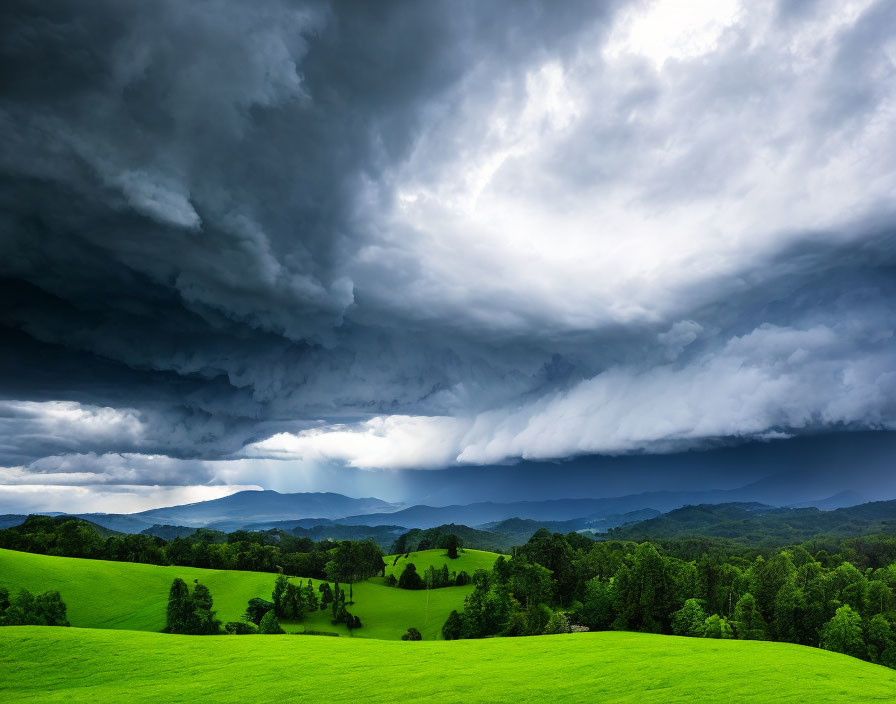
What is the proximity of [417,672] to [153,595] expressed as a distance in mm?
93331

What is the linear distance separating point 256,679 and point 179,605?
171 ft

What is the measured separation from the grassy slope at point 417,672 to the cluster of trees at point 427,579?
105 m

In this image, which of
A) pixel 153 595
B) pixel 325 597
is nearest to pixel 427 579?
pixel 325 597

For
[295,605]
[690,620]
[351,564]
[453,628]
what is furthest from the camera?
[351,564]

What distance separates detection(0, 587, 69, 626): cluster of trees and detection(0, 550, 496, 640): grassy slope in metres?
17.1

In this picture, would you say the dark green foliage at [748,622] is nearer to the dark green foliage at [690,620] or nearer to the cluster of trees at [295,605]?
the dark green foliage at [690,620]

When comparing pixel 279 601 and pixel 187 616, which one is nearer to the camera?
pixel 187 616

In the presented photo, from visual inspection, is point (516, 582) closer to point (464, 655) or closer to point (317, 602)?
point (317, 602)

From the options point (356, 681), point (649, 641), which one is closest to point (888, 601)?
point (649, 641)

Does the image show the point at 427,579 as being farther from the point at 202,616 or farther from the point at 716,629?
the point at 716,629

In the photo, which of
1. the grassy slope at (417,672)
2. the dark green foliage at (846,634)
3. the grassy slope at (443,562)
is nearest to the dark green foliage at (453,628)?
the grassy slope at (417,672)

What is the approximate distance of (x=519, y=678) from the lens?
33.1m

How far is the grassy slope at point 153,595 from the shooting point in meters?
87.6

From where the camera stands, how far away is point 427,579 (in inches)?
5556
